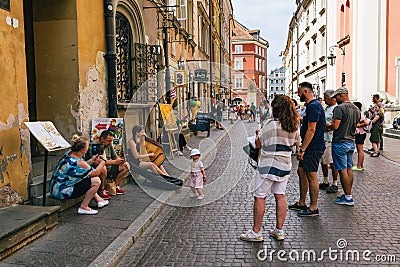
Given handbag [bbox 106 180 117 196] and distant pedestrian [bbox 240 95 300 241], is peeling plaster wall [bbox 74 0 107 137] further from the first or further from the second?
distant pedestrian [bbox 240 95 300 241]

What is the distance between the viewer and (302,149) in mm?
5758

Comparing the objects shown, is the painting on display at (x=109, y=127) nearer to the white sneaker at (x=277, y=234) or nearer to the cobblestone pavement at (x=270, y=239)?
the cobblestone pavement at (x=270, y=239)

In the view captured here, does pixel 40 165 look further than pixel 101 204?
Yes

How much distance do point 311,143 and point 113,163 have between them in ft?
10.4

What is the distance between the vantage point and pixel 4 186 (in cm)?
517

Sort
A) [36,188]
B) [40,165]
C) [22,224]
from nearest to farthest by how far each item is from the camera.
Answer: [22,224] → [36,188] → [40,165]

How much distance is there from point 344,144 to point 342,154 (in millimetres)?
170

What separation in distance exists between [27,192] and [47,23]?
10.2ft

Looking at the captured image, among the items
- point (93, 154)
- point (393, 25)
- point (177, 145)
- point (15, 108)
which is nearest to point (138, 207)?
point (93, 154)

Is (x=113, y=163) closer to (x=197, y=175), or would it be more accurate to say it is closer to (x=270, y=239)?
(x=197, y=175)

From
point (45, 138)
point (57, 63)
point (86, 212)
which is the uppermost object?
point (57, 63)

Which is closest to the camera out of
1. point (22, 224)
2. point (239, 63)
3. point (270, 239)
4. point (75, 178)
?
point (22, 224)

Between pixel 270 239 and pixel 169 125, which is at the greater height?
pixel 169 125

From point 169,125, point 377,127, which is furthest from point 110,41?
point 377,127
